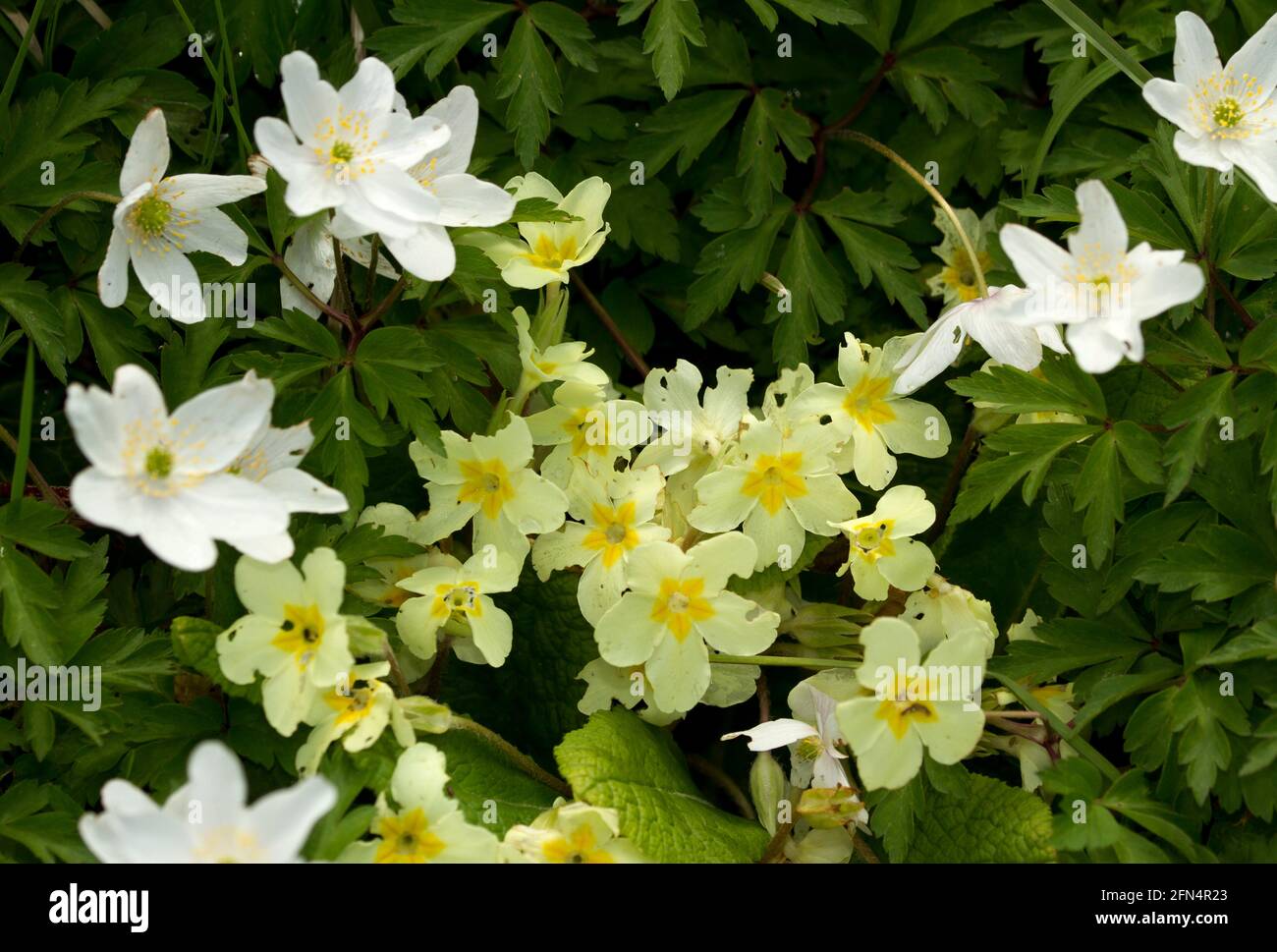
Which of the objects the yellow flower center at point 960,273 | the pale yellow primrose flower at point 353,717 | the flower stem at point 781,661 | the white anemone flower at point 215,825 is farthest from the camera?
the yellow flower center at point 960,273

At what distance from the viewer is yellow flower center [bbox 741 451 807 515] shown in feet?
6.11

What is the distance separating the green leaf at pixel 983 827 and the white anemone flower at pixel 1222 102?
910 millimetres

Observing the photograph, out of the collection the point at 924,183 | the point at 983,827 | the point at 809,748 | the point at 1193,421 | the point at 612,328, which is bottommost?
the point at 983,827

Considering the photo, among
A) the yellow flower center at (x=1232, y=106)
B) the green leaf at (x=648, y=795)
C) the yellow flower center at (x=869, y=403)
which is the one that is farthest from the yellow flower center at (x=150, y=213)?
the yellow flower center at (x=1232, y=106)

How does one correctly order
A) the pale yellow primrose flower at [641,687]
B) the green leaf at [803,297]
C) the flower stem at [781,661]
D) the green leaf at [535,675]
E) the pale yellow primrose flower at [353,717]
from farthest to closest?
1. the green leaf at [803,297]
2. the green leaf at [535,675]
3. the pale yellow primrose flower at [641,687]
4. the flower stem at [781,661]
5. the pale yellow primrose flower at [353,717]

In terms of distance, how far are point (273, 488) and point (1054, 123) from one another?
1411 millimetres

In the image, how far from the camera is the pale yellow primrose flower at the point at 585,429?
1.93m

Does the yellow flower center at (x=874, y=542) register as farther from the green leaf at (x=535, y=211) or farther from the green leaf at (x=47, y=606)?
the green leaf at (x=47, y=606)

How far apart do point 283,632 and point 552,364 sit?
21.9 inches

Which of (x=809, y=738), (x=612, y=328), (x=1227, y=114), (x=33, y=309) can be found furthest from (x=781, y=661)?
(x=33, y=309)

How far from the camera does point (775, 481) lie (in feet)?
6.21

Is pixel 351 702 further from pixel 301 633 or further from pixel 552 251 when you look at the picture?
pixel 552 251

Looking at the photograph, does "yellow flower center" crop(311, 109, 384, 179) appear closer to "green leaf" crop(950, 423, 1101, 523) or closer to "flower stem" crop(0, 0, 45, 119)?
"flower stem" crop(0, 0, 45, 119)
